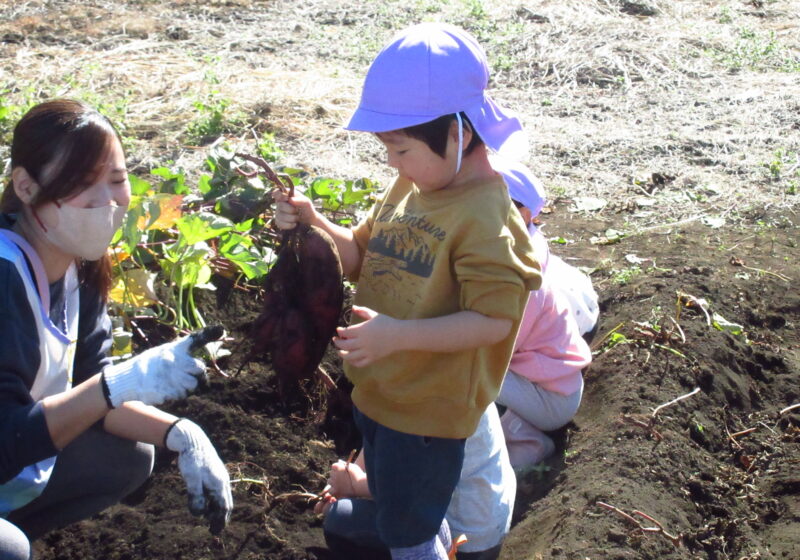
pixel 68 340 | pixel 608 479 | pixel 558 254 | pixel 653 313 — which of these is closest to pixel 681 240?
pixel 558 254

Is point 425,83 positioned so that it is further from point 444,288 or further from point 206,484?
point 206,484

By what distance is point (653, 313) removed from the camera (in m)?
4.11

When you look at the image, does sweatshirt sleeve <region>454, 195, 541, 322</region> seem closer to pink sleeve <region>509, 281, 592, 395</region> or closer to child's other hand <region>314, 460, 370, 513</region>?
child's other hand <region>314, 460, 370, 513</region>

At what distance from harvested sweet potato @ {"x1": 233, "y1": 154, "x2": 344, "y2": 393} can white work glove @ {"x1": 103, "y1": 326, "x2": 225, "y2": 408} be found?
47cm

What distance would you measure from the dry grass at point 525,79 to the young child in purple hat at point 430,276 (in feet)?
11.2

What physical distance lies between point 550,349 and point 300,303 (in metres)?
1.14

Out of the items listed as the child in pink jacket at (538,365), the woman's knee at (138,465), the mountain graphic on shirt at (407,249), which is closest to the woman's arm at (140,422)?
the woman's knee at (138,465)

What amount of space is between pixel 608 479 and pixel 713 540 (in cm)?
37

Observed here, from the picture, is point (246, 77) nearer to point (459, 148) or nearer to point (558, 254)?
point (558, 254)

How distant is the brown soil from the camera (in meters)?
3.03

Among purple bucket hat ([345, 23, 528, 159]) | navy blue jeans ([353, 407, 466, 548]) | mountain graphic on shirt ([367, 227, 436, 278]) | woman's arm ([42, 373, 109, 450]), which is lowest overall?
navy blue jeans ([353, 407, 466, 548])

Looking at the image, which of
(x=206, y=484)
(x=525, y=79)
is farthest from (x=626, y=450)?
(x=525, y=79)

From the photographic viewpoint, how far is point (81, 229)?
2404 millimetres

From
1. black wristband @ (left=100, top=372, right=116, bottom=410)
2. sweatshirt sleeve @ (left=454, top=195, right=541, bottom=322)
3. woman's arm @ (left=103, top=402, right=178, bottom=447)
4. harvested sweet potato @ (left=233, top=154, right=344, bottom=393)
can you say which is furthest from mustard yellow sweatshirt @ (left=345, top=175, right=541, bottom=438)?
black wristband @ (left=100, top=372, right=116, bottom=410)
